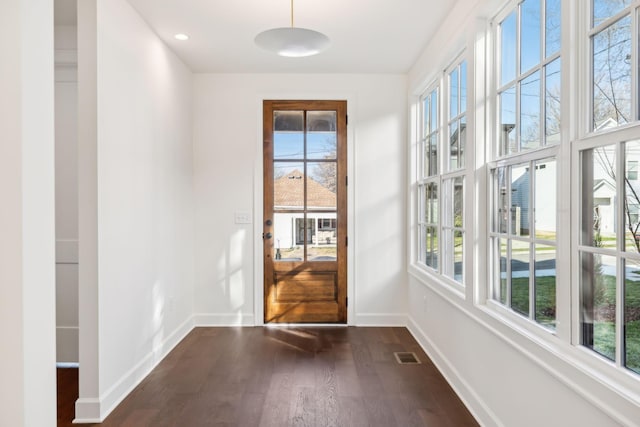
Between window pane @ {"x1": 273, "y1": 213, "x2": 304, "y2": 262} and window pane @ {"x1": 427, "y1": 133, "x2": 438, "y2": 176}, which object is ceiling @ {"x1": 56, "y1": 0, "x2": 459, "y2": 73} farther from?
window pane @ {"x1": 273, "y1": 213, "x2": 304, "y2": 262}

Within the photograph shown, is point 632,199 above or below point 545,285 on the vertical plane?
above

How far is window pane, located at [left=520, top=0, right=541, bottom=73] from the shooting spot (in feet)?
6.84

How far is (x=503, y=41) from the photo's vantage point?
248 cm

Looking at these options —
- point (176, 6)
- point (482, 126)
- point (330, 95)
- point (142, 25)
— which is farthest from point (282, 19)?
point (482, 126)

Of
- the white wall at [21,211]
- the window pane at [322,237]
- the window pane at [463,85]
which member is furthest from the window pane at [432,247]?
the white wall at [21,211]

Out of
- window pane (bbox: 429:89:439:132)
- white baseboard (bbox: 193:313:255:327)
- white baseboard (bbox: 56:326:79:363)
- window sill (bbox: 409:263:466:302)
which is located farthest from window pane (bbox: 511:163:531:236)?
white baseboard (bbox: 56:326:79:363)

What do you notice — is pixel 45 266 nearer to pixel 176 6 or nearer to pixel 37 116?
pixel 37 116

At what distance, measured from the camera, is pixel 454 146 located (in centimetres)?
333

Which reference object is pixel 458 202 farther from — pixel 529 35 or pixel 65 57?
pixel 65 57

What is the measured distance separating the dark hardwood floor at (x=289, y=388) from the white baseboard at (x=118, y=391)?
0.17ft

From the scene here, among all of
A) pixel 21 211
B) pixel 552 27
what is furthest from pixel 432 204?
pixel 21 211

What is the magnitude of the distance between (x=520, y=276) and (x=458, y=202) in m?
1.08

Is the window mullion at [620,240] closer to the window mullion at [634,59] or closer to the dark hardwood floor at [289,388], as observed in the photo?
the window mullion at [634,59]

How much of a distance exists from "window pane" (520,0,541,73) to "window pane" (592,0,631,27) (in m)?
0.44
